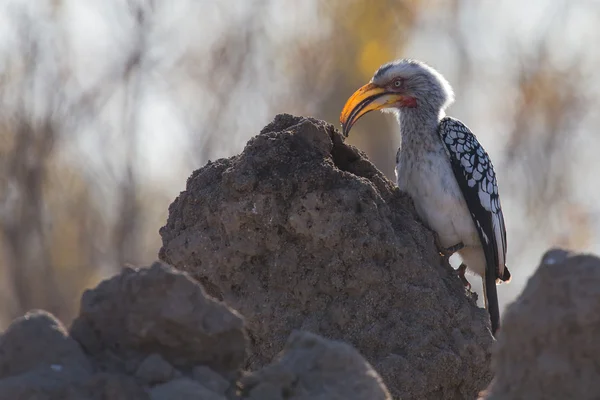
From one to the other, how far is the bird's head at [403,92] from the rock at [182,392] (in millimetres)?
4592

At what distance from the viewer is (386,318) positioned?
6.33 meters

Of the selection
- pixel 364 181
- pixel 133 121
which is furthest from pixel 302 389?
pixel 133 121

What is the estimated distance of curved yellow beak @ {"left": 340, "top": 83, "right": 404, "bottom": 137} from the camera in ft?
28.1

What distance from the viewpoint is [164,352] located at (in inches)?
168

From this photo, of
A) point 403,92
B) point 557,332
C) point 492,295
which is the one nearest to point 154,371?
point 557,332

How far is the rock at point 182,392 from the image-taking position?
13.2 feet

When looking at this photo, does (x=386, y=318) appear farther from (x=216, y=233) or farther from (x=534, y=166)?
(x=534, y=166)

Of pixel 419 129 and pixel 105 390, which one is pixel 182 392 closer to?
pixel 105 390

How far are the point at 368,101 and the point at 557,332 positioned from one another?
185 inches

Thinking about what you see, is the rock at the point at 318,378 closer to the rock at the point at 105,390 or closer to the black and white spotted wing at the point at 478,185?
the rock at the point at 105,390

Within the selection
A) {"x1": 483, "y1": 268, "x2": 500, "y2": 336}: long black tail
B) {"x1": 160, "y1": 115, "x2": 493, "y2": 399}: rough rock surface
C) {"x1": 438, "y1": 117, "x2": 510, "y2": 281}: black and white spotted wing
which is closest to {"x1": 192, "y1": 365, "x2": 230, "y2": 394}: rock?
{"x1": 160, "y1": 115, "x2": 493, "y2": 399}: rough rock surface

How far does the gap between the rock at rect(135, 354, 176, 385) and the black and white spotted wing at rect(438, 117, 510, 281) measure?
177 inches

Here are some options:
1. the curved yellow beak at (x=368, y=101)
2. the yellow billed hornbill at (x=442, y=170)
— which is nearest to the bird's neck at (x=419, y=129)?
the yellow billed hornbill at (x=442, y=170)

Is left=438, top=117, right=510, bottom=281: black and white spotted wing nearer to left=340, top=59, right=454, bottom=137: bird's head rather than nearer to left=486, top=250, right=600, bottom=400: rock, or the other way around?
left=340, top=59, right=454, bottom=137: bird's head
